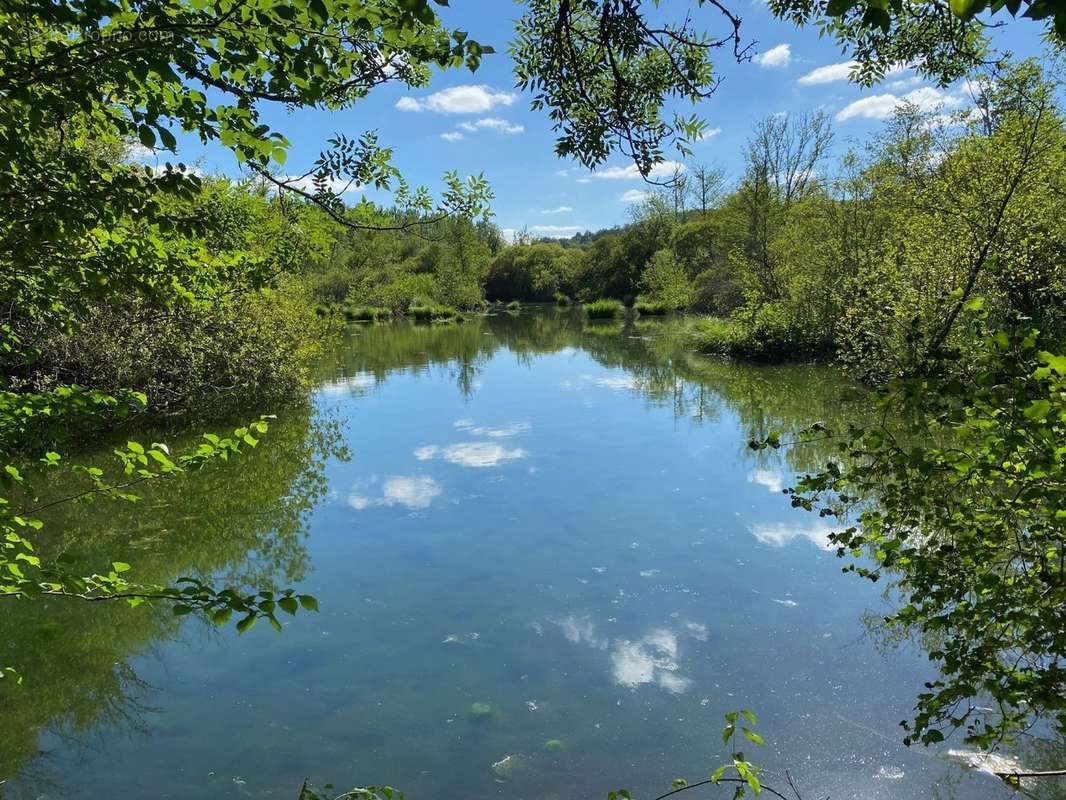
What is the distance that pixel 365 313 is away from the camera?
148 feet

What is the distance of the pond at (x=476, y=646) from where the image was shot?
153 inches

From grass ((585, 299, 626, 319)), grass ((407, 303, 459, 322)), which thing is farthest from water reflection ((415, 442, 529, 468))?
grass ((407, 303, 459, 322))

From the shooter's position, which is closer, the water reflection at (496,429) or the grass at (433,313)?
the water reflection at (496,429)

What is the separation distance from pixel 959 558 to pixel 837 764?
199cm

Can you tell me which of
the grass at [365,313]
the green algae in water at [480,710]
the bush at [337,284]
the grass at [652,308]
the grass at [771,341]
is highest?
the bush at [337,284]

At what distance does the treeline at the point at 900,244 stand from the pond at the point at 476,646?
2.38 meters

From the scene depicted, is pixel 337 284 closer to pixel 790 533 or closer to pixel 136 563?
pixel 136 563

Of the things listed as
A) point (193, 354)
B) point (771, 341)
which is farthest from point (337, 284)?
point (193, 354)

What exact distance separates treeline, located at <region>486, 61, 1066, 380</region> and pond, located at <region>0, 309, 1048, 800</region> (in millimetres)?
2384

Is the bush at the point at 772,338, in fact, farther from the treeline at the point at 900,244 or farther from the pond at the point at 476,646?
the pond at the point at 476,646

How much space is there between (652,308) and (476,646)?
38.3m

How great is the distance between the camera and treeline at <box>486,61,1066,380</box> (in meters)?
10.4

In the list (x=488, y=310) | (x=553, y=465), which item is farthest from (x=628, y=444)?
(x=488, y=310)

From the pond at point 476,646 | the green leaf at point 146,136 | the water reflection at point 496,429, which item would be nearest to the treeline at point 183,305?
the green leaf at point 146,136
